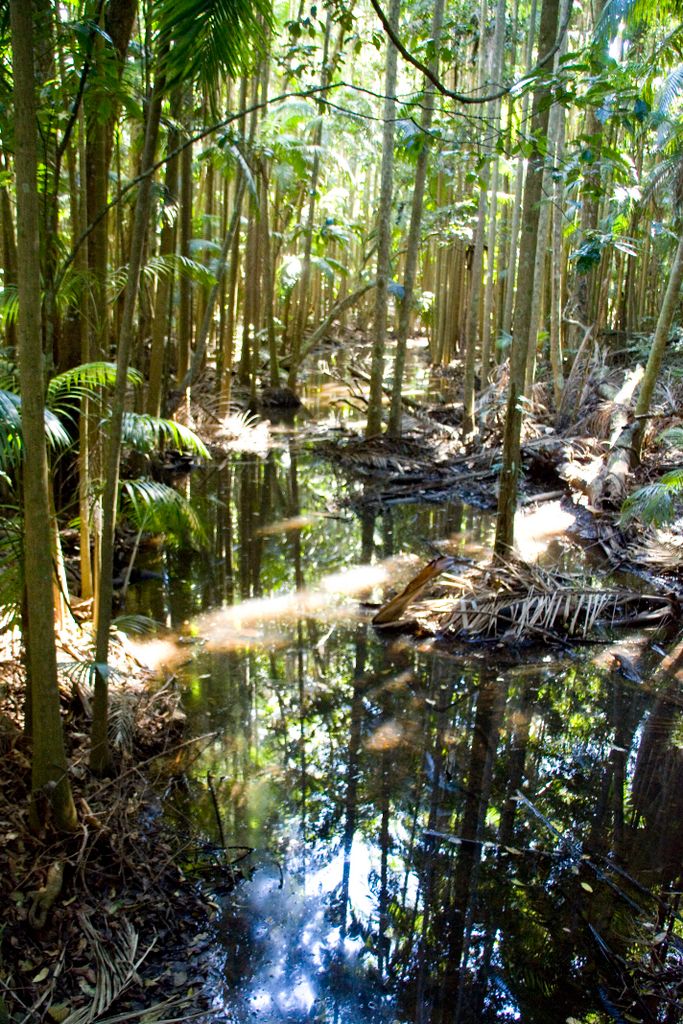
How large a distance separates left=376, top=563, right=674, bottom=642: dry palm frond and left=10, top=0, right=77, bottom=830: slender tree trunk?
3.65 metres

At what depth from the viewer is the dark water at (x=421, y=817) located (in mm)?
3135

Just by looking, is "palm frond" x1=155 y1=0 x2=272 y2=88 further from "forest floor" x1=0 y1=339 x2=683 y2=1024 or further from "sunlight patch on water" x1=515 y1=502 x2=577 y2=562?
"sunlight patch on water" x1=515 y1=502 x2=577 y2=562

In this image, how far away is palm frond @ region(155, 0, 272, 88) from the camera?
10.3 feet

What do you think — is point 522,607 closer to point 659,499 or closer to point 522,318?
point 659,499

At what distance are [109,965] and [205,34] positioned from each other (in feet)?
12.3

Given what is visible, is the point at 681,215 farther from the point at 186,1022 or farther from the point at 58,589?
the point at 186,1022

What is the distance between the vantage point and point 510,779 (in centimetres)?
458

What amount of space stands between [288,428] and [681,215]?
24.1ft

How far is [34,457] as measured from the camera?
2910 millimetres

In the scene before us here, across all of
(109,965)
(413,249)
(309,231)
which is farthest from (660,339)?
(109,965)

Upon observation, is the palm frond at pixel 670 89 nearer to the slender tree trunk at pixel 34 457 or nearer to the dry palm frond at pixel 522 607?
the dry palm frond at pixel 522 607

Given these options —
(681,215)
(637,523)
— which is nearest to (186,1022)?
(637,523)

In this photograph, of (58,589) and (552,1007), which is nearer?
(552,1007)

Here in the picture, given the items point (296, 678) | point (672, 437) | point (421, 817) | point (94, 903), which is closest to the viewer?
point (94, 903)
